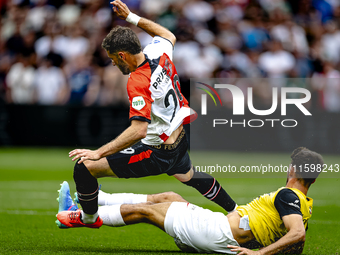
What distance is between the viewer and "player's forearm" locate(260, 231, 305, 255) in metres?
4.46

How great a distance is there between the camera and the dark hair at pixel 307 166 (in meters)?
4.71

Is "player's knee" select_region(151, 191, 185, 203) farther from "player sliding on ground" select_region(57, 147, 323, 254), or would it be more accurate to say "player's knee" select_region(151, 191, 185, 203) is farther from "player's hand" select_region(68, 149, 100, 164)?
"player's hand" select_region(68, 149, 100, 164)

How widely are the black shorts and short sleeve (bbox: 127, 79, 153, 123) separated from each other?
1.97 feet

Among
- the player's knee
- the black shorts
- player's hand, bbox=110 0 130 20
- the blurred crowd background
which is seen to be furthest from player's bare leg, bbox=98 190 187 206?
the blurred crowd background

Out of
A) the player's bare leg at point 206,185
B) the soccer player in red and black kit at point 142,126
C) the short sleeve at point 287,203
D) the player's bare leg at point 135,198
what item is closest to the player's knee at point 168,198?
the player's bare leg at point 135,198

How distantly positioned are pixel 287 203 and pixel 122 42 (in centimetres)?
225

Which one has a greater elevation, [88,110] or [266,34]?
[266,34]

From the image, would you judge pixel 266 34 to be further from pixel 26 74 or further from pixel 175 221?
pixel 175 221

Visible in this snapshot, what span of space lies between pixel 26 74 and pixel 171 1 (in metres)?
4.76

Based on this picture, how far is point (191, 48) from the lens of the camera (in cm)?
1335

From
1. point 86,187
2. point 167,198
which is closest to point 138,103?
point 86,187

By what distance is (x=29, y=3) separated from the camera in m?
17.2

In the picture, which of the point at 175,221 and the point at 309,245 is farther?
the point at 309,245

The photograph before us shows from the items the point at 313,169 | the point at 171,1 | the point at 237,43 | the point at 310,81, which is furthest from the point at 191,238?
the point at 171,1
